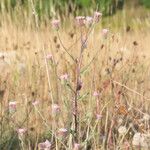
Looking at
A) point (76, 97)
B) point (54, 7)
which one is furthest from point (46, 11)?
point (76, 97)

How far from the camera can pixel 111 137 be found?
3.28 metres

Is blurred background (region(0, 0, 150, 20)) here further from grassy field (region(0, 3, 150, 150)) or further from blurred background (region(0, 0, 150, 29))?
grassy field (region(0, 3, 150, 150))

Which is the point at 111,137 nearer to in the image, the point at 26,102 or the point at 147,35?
the point at 26,102

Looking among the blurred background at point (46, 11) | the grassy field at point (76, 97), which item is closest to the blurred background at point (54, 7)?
the blurred background at point (46, 11)

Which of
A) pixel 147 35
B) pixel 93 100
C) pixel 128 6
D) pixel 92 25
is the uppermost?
pixel 92 25

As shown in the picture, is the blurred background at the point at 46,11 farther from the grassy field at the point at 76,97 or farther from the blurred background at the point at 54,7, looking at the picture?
the grassy field at the point at 76,97

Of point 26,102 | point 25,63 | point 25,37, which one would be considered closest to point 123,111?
point 26,102

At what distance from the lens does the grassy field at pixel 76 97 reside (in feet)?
8.92

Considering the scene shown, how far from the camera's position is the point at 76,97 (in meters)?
2.63

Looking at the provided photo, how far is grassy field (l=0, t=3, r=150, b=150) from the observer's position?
2719 millimetres

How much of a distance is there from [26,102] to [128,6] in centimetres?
2105

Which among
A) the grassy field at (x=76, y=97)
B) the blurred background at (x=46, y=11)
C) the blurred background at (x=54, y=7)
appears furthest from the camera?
the blurred background at (x=46, y=11)

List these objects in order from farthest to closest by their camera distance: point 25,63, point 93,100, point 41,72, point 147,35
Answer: point 147,35, point 25,63, point 41,72, point 93,100

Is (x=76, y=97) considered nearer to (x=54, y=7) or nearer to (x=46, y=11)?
(x=46, y=11)
